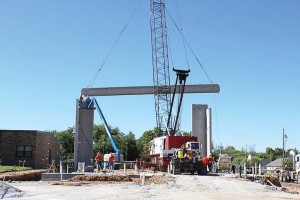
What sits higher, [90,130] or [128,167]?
[90,130]

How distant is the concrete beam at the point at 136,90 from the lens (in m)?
49.8

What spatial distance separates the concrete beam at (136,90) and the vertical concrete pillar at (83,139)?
262 inches

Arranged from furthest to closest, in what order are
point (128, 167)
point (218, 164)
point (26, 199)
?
point (128, 167), point (218, 164), point (26, 199)

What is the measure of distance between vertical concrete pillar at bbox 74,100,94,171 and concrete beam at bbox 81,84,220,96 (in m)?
6.65

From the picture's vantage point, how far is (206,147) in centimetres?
4647

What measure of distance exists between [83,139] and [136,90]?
11732 millimetres

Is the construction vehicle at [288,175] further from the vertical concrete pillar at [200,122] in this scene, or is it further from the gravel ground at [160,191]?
the gravel ground at [160,191]

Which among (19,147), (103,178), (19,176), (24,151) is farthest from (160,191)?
(19,147)

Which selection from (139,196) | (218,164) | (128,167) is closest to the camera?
(139,196)

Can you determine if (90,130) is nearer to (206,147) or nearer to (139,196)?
(206,147)

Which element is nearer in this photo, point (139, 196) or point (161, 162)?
point (139, 196)

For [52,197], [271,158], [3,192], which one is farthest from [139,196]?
[271,158]

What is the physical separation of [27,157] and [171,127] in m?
16.8

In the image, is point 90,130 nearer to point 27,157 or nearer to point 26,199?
point 27,157
